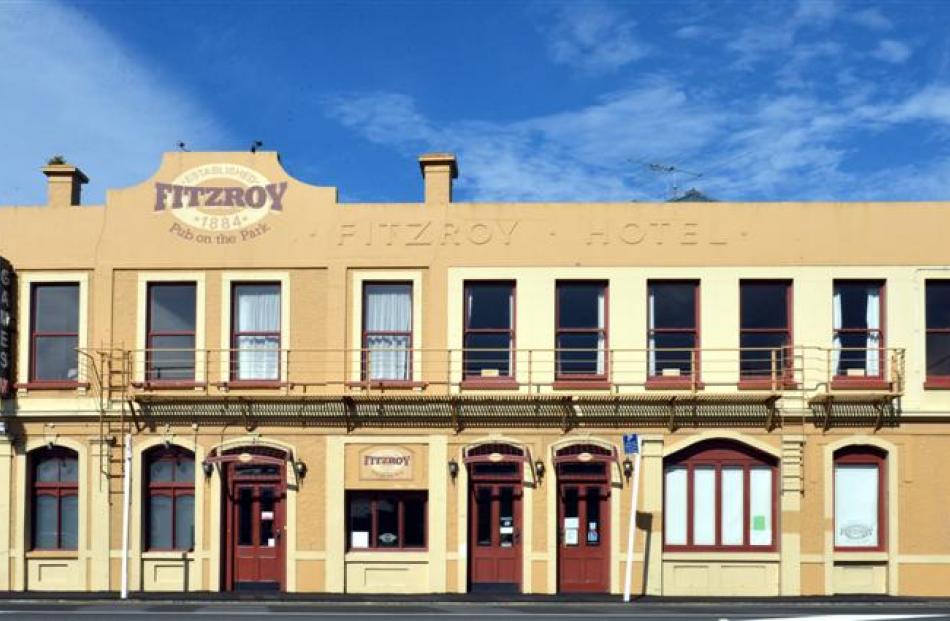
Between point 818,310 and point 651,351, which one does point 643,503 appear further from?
point 818,310

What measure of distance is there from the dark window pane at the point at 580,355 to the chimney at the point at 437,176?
12.9ft

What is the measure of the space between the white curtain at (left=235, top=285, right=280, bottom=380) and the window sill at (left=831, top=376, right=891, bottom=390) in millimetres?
11528

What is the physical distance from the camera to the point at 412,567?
24875 mm

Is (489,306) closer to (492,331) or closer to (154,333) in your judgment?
(492,331)

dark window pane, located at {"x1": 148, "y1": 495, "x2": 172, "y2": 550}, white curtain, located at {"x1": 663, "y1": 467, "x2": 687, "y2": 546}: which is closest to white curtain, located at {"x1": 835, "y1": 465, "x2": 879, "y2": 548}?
white curtain, located at {"x1": 663, "y1": 467, "x2": 687, "y2": 546}

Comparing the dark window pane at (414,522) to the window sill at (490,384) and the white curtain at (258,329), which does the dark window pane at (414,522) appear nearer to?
the window sill at (490,384)

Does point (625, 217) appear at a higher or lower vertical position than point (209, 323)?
higher

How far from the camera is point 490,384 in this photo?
25.1 metres

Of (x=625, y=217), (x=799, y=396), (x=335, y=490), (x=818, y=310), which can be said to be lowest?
(x=335, y=490)

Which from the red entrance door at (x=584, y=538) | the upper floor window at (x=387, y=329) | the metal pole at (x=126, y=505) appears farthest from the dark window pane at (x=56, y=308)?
the red entrance door at (x=584, y=538)

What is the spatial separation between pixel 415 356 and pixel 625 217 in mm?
5254

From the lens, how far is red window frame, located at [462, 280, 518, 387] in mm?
25172

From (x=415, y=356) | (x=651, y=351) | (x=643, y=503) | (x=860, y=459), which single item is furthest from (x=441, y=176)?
(x=860, y=459)

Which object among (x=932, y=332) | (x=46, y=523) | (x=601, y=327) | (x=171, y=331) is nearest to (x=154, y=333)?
(x=171, y=331)
